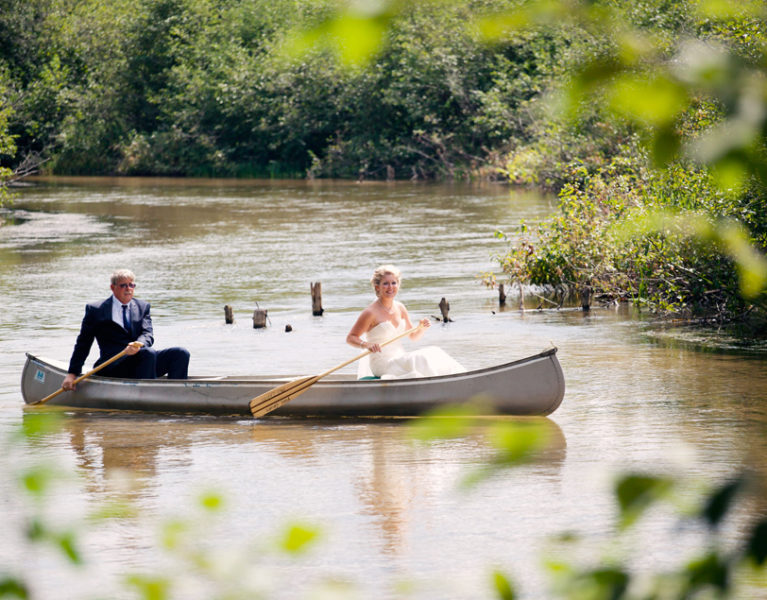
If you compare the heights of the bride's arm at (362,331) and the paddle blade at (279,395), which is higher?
the bride's arm at (362,331)

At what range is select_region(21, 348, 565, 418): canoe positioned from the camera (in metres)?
10.7

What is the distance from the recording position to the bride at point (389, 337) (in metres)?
10.8

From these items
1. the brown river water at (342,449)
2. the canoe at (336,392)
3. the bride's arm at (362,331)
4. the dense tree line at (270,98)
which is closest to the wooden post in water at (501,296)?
the brown river water at (342,449)

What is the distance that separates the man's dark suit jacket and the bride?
1.87 m

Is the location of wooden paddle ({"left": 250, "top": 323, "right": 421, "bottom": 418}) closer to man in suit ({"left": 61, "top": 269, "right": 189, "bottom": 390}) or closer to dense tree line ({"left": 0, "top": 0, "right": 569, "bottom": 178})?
man in suit ({"left": 61, "top": 269, "right": 189, "bottom": 390})

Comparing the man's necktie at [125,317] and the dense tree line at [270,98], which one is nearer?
the man's necktie at [125,317]

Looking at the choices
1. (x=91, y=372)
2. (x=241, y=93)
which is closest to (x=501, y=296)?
(x=91, y=372)

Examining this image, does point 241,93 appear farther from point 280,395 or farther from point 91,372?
point 280,395

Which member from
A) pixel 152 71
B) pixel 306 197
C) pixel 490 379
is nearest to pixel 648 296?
pixel 490 379

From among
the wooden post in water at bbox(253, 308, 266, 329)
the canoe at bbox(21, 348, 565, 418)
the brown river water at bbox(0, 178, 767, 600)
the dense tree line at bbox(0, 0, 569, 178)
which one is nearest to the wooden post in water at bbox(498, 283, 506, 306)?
the brown river water at bbox(0, 178, 767, 600)

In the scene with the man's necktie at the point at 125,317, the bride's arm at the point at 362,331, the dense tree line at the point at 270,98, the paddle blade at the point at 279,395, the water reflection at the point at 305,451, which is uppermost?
the dense tree line at the point at 270,98

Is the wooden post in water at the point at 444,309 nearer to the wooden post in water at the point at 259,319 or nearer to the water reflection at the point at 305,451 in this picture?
the wooden post in water at the point at 259,319

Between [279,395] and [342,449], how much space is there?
3.52 feet

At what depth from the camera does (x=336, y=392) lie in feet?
36.6
